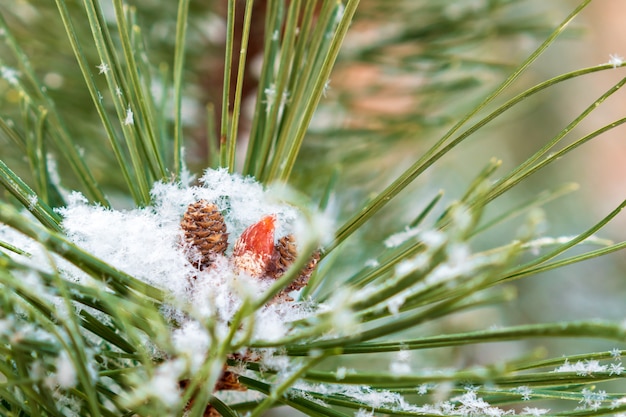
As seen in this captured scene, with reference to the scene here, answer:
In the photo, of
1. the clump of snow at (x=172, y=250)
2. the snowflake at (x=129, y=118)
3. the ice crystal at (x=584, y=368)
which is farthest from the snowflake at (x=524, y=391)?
the snowflake at (x=129, y=118)

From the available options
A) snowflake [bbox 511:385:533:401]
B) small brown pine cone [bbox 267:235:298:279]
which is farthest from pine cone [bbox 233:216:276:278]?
snowflake [bbox 511:385:533:401]

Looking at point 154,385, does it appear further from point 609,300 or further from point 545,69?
point 545,69

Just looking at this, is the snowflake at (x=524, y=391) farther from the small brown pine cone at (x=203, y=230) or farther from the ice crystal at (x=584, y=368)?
the small brown pine cone at (x=203, y=230)

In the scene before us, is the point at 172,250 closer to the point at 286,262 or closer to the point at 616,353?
the point at 286,262

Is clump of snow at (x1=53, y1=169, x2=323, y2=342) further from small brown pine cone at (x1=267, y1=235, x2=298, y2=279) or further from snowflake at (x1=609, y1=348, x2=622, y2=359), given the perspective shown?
Answer: snowflake at (x1=609, y1=348, x2=622, y2=359)

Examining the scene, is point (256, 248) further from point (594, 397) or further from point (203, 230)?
point (594, 397)

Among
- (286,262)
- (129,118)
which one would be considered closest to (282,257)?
(286,262)

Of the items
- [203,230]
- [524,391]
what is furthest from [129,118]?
[524,391]

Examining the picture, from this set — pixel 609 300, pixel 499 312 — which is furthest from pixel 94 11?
pixel 609 300
